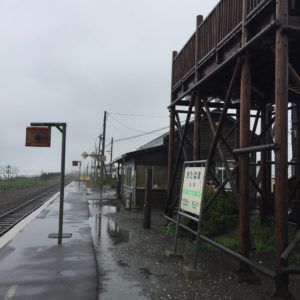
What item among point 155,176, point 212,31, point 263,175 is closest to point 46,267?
point 212,31

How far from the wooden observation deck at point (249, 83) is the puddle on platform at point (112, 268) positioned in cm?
173

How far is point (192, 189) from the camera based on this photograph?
801 cm

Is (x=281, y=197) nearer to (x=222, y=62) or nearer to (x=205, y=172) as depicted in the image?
(x=205, y=172)

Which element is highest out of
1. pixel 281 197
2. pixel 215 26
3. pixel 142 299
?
pixel 215 26

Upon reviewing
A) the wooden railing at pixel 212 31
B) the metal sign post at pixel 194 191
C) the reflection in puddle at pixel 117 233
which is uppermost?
the wooden railing at pixel 212 31

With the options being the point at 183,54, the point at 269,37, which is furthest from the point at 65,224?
the point at 269,37

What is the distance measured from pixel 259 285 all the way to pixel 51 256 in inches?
164

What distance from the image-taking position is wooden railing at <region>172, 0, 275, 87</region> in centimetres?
803

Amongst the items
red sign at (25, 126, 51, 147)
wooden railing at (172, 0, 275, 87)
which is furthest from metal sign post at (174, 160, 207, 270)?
red sign at (25, 126, 51, 147)

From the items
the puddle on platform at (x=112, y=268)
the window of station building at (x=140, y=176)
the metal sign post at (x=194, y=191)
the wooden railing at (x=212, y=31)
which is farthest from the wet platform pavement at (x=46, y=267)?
the window of station building at (x=140, y=176)

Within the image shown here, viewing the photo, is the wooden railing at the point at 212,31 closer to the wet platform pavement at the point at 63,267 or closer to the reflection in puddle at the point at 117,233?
the reflection in puddle at the point at 117,233

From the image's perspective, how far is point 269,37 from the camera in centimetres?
678

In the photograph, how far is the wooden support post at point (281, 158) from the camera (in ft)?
18.7

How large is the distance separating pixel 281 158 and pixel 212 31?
15.4 feet
